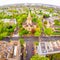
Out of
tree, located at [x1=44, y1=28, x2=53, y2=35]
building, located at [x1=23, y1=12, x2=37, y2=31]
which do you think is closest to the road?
tree, located at [x1=44, y1=28, x2=53, y2=35]

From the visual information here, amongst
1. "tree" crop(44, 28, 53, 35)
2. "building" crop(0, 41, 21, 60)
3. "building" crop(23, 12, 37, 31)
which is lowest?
"building" crop(0, 41, 21, 60)

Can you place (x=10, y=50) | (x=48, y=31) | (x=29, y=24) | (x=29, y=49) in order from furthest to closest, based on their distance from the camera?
(x=29, y=24) → (x=48, y=31) → (x=29, y=49) → (x=10, y=50)

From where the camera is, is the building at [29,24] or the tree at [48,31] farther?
the building at [29,24]

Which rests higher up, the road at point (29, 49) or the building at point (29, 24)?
the building at point (29, 24)

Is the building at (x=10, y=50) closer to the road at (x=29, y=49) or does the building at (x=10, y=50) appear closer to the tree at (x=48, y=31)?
the road at (x=29, y=49)

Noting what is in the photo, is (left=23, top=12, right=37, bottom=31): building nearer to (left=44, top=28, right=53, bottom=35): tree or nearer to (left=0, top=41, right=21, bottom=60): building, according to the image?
(left=44, top=28, right=53, bottom=35): tree

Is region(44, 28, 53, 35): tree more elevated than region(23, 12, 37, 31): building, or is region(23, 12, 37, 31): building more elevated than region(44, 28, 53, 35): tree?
region(23, 12, 37, 31): building

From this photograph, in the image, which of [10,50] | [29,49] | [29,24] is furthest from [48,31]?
[10,50]

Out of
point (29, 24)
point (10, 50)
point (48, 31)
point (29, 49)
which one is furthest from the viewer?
point (29, 24)

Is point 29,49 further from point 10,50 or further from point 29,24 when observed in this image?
point 29,24

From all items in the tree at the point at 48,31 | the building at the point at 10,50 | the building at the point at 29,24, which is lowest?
the building at the point at 10,50

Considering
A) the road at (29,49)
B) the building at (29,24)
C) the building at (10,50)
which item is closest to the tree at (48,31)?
the building at (29,24)

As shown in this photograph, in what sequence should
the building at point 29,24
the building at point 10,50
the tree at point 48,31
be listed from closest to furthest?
the building at point 10,50 < the tree at point 48,31 < the building at point 29,24
